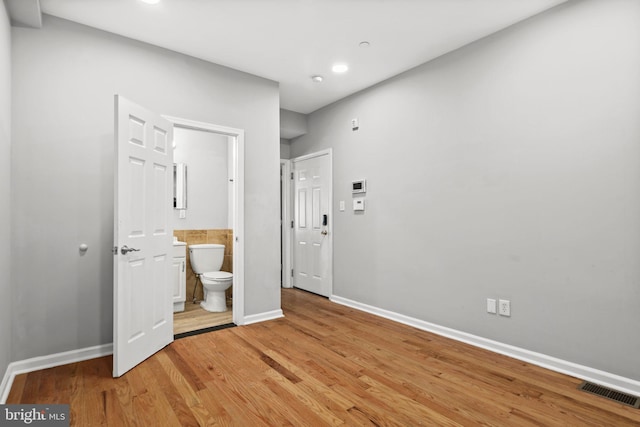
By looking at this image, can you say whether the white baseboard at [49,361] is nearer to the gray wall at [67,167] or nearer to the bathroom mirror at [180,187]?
the gray wall at [67,167]

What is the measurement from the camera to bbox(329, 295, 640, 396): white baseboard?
226 centimetres

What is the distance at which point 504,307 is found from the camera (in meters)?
2.86

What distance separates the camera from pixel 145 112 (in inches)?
107

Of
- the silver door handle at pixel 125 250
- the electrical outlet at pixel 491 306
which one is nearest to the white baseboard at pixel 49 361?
the silver door handle at pixel 125 250

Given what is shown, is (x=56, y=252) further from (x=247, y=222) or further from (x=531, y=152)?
(x=531, y=152)

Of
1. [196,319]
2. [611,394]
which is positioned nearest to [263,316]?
[196,319]

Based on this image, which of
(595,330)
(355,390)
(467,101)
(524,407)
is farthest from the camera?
(467,101)

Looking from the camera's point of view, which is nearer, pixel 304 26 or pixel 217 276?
pixel 304 26

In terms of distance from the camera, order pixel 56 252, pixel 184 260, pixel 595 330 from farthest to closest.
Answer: pixel 184 260
pixel 56 252
pixel 595 330

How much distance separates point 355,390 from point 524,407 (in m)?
1.01

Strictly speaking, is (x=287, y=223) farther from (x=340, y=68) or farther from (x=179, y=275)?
(x=340, y=68)

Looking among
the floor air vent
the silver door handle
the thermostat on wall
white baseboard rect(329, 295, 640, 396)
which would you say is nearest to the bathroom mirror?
the silver door handle

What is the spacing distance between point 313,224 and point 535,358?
3145 millimetres

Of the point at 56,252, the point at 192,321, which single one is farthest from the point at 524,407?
the point at 56,252
